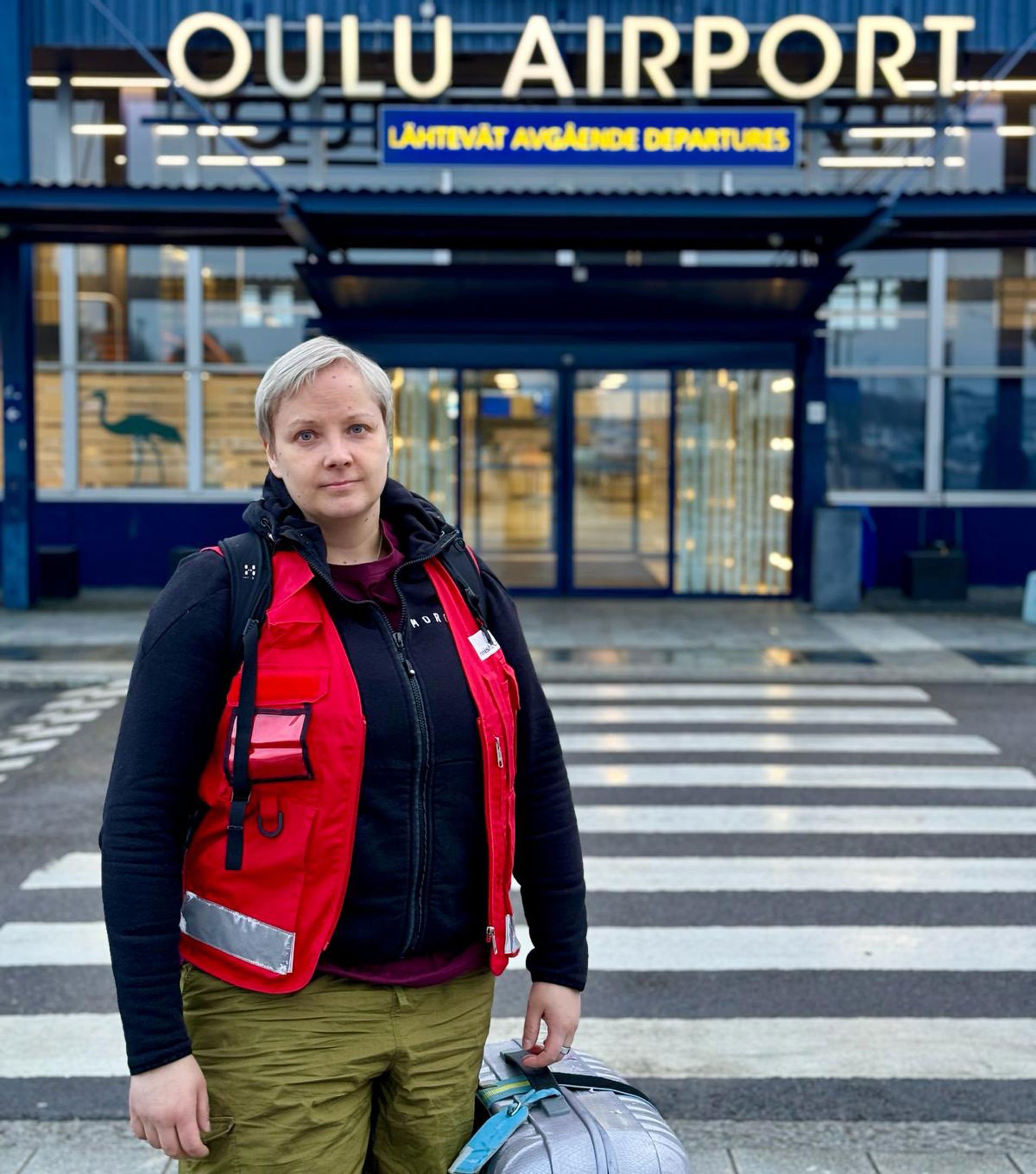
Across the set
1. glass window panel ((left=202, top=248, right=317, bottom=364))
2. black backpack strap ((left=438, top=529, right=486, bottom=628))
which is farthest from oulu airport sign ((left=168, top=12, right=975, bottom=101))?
black backpack strap ((left=438, top=529, right=486, bottom=628))

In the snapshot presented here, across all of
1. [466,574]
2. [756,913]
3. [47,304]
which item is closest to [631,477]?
[47,304]

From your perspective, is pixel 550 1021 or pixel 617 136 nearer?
pixel 550 1021

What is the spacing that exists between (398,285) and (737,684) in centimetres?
670

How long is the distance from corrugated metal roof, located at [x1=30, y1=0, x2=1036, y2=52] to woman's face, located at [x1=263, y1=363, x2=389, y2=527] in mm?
17099

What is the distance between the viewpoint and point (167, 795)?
97.6 inches

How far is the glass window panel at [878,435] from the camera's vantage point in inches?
750

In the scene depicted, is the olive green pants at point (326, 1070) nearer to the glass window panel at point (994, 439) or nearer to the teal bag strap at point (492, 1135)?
the teal bag strap at point (492, 1135)

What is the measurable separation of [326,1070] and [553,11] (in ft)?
59.4

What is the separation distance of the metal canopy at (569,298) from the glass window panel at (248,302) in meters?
2.28

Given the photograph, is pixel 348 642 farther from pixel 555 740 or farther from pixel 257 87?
pixel 257 87

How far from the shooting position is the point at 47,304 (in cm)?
1916

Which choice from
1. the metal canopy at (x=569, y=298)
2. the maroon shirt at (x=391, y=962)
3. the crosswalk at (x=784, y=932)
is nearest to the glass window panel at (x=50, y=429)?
the metal canopy at (x=569, y=298)

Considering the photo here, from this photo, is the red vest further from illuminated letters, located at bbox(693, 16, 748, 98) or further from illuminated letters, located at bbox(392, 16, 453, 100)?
illuminated letters, located at bbox(693, 16, 748, 98)

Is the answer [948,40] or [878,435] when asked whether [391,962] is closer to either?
[948,40]
